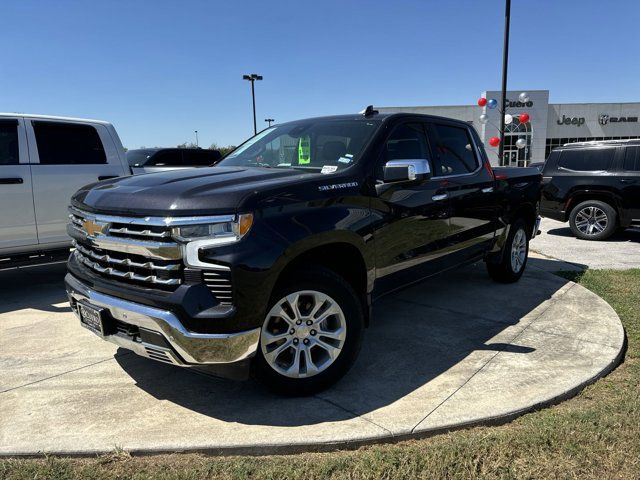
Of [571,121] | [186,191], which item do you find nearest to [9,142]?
[186,191]

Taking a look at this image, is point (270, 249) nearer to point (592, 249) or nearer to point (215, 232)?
point (215, 232)

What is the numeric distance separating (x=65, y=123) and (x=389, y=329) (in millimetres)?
4747

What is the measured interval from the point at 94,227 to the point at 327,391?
1877mm

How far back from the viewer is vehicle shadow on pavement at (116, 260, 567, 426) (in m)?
3.10

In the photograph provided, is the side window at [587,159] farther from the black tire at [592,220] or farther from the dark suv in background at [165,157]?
the dark suv in background at [165,157]

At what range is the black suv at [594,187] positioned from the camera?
30.0 feet

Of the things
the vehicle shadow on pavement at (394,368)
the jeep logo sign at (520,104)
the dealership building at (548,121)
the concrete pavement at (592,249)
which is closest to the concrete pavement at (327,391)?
the vehicle shadow on pavement at (394,368)

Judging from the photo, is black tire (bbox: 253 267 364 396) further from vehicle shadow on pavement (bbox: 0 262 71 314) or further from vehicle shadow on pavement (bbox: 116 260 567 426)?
vehicle shadow on pavement (bbox: 0 262 71 314)

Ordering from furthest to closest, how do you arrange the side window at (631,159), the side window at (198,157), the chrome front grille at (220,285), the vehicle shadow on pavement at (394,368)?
the side window at (198,157)
the side window at (631,159)
the vehicle shadow on pavement at (394,368)
the chrome front grille at (220,285)

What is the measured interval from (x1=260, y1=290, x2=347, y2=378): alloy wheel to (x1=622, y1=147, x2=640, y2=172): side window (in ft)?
27.7

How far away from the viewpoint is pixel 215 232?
8.86 ft

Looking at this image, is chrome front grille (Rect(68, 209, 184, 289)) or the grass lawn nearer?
the grass lawn

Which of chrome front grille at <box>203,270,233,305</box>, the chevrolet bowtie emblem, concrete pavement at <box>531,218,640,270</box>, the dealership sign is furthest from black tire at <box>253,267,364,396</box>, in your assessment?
the dealership sign

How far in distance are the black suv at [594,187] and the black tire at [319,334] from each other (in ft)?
26.4
